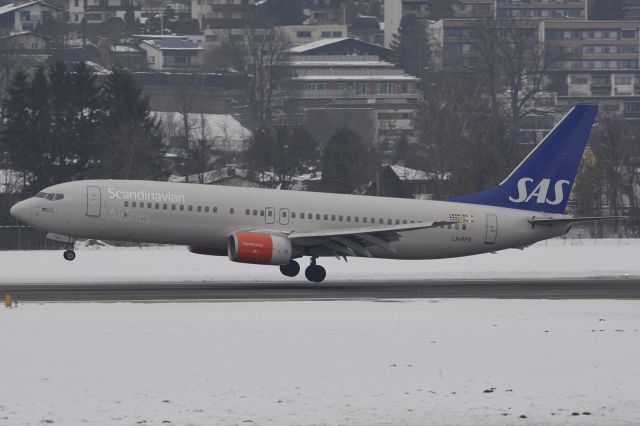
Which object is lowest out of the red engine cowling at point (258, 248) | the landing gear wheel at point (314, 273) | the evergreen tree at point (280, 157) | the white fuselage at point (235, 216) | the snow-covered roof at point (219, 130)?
the landing gear wheel at point (314, 273)

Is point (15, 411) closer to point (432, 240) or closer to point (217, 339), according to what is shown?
point (217, 339)

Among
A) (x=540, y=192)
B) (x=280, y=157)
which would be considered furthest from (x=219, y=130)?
(x=540, y=192)

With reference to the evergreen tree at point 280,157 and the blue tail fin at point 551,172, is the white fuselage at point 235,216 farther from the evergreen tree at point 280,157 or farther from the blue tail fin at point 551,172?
the evergreen tree at point 280,157

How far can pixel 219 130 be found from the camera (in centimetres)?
17638

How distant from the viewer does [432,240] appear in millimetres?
49594

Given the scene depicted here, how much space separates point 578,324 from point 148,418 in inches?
572

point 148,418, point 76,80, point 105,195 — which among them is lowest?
point 148,418

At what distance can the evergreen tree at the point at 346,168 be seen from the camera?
336 ft

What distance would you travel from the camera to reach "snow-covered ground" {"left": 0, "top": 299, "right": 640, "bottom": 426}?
23.7 m

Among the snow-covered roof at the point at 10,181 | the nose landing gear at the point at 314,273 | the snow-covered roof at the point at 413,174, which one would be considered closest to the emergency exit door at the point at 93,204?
the nose landing gear at the point at 314,273

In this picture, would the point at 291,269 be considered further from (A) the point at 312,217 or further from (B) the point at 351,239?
(B) the point at 351,239

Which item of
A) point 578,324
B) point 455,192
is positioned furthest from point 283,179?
point 578,324

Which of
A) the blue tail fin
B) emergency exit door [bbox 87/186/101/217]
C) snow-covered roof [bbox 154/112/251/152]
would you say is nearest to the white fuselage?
emergency exit door [bbox 87/186/101/217]

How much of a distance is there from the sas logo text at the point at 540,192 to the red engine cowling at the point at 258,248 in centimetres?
1028
